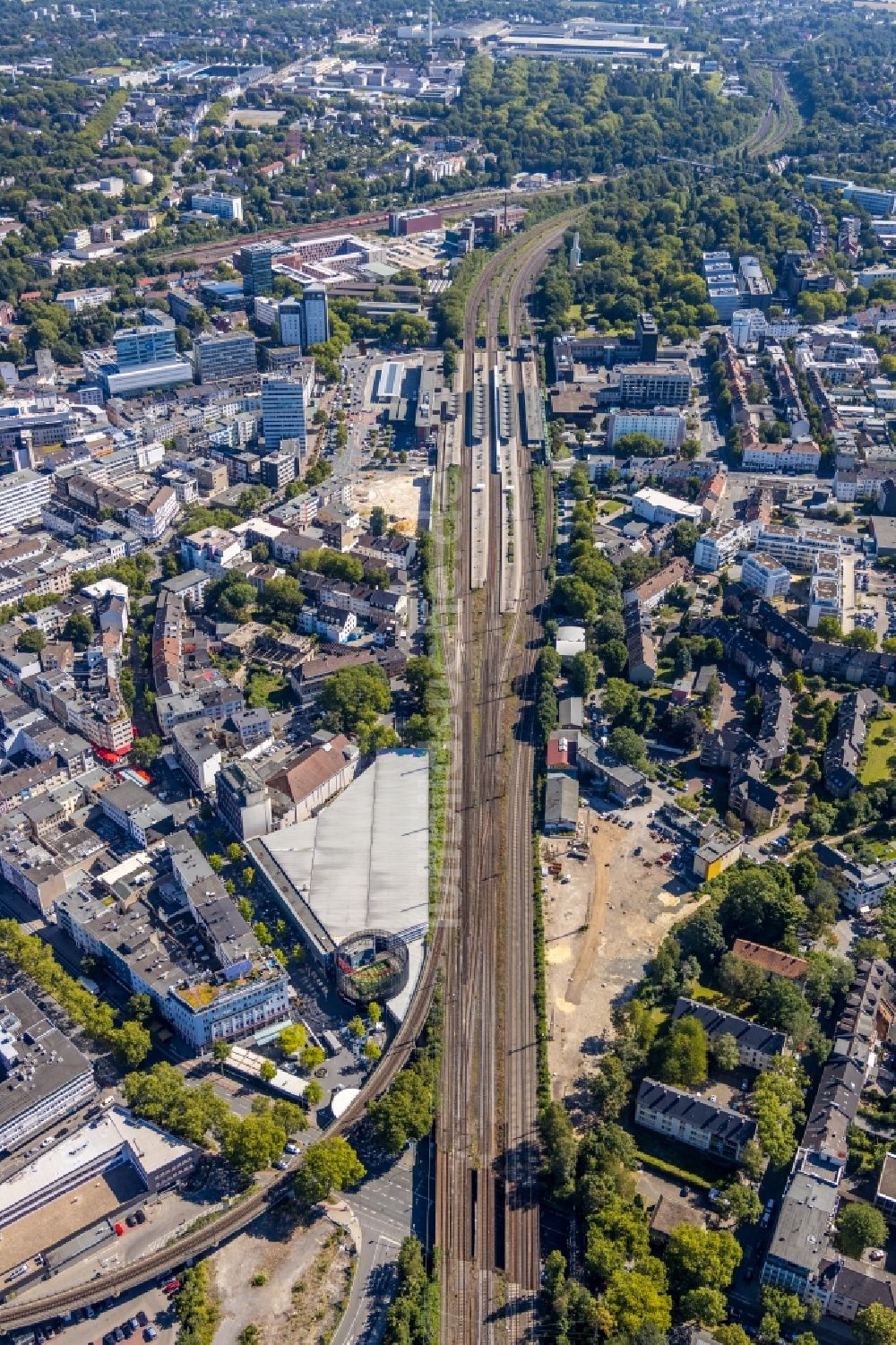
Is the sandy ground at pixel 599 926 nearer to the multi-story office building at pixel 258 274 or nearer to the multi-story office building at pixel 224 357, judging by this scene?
the multi-story office building at pixel 224 357

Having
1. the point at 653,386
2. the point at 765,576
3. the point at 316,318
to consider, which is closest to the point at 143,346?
the point at 316,318

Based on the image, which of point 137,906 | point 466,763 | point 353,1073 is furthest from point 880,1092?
point 137,906

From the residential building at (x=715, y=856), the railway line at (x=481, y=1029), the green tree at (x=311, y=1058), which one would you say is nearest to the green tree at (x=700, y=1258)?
the railway line at (x=481, y=1029)

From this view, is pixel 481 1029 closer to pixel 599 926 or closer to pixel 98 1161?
pixel 599 926

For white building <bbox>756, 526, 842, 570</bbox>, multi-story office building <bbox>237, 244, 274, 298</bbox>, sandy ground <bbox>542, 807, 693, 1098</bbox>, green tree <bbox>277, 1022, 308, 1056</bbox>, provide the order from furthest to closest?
multi-story office building <bbox>237, 244, 274, 298</bbox>, white building <bbox>756, 526, 842, 570</bbox>, sandy ground <bbox>542, 807, 693, 1098</bbox>, green tree <bbox>277, 1022, 308, 1056</bbox>

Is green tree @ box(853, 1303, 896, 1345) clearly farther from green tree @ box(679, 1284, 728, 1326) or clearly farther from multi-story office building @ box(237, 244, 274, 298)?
multi-story office building @ box(237, 244, 274, 298)

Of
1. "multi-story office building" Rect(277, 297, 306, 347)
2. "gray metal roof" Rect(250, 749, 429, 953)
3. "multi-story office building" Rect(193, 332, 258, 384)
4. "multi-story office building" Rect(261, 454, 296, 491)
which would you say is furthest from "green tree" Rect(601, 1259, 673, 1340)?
"multi-story office building" Rect(277, 297, 306, 347)
